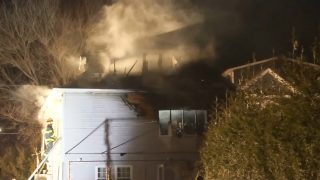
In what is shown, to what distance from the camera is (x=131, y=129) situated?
18.0 metres

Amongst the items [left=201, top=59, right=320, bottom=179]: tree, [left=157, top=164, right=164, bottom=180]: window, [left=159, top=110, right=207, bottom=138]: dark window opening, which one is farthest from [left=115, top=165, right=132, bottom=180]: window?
[left=201, top=59, right=320, bottom=179]: tree

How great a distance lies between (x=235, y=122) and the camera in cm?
1018

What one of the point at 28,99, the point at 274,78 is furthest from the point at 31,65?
the point at 274,78

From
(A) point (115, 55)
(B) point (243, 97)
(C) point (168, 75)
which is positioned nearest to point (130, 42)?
(A) point (115, 55)

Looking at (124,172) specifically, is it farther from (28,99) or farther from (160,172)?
(28,99)

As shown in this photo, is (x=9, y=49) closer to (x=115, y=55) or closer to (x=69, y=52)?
(x=69, y=52)

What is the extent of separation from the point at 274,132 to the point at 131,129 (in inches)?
395

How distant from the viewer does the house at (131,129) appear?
17.7 m

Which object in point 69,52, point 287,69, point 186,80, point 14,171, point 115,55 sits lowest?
point 14,171

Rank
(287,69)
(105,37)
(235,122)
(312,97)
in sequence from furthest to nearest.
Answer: (105,37) < (235,122) < (287,69) < (312,97)

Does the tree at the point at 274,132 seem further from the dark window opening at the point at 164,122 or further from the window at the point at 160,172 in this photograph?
the dark window opening at the point at 164,122

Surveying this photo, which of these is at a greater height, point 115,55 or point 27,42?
point 27,42

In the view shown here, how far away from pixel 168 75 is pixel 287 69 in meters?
11.2

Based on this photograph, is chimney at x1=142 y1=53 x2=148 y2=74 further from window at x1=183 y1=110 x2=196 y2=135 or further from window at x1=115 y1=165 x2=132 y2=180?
window at x1=115 y1=165 x2=132 y2=180
